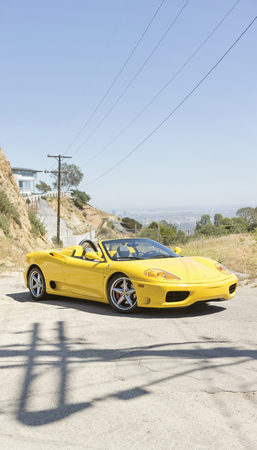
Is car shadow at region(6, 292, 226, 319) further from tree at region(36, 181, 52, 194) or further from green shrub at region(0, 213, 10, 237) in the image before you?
tree at region(36, 181, 52, 194)

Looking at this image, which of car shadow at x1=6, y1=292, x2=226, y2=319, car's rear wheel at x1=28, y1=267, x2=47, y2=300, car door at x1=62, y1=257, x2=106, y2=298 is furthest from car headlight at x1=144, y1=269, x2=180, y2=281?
car's rear wheel at x1=28, y1=267, x2=47, y2=300

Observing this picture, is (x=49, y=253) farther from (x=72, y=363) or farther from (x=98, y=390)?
(x=98, y=390)

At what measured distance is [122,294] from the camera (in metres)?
5.52

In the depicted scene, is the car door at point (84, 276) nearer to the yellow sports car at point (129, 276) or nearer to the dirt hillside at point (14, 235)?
the yellow sports car at point (129, 276)

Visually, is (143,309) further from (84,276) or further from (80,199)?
(80,199)

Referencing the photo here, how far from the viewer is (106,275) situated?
5.71 meters

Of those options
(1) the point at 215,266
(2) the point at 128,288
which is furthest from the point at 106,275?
(1) the point at 215,266

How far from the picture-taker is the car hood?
5359 millimetres

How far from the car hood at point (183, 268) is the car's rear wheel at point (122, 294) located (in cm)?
23

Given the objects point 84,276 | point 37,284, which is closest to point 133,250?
point 84,276

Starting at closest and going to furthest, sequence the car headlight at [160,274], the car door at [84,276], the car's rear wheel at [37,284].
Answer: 1. the car headlight at [160,274]
2. the car door at [84,276]
3. the car's rear wheel at [37,284]

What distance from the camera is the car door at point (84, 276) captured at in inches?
230

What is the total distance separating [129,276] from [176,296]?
0.72 m

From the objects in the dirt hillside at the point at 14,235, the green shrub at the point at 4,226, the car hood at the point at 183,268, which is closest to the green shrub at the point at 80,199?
the dirt hillside at the point at 14,235
